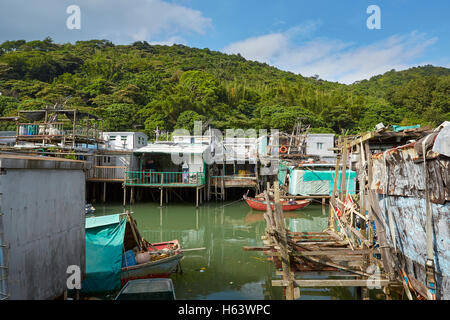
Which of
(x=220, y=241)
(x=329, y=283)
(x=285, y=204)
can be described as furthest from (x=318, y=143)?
(x=329, y=283)

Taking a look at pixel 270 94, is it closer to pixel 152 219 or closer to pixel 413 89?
pixel 413 89

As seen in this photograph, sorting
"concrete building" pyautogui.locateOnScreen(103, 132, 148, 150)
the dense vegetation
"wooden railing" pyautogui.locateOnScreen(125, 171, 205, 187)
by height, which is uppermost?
the dense vegetation

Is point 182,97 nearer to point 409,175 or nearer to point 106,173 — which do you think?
point 106,173

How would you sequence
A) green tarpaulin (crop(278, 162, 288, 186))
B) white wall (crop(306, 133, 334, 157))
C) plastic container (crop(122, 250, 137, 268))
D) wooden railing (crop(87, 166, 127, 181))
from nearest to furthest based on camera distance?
1. plastic container (crop(122, 250, 137, 268))
2. wooden railing (crop(87, 166, 127, 181))
3. green tarpaulin (crop(278, 162, 288, 186))
4. white wall (crop(306, 133, 334, 157))

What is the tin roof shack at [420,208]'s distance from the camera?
14.1ft

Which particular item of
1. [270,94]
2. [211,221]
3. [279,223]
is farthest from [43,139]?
[270,94]

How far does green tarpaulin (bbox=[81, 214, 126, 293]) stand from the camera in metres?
6.86

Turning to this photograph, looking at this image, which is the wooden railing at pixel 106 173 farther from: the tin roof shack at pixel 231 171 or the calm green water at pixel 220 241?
the tin roof shack at pixel 231 171

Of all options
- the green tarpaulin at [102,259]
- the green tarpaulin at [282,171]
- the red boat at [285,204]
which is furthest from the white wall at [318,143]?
the green tarpaulin at [102,259]

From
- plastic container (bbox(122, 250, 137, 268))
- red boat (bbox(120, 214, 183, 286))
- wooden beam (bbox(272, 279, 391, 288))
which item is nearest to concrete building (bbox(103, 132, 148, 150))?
red boat (bbox(120, 214, 183, 286))

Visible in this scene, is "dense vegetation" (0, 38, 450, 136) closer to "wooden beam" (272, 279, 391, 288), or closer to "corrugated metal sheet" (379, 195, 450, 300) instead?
"corrugated metal sheet" (379, 195, 450, 300)

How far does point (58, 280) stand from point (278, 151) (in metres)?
25.0

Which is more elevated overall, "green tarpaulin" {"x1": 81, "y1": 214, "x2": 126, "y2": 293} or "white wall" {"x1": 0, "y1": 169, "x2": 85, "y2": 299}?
"white wall" {"x1": 0, "y1": 169, "x2": 85, "y2": 299}

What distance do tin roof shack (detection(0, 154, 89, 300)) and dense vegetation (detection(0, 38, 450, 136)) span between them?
36150mm
